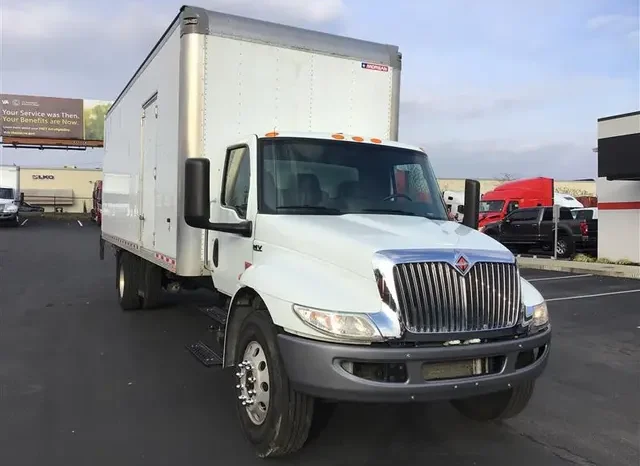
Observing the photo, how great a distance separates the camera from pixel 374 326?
3596mm

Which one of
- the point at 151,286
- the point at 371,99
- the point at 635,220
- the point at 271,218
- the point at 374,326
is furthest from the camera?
the point at 635,220

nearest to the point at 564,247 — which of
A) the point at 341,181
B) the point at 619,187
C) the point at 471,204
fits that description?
the point at 619,187

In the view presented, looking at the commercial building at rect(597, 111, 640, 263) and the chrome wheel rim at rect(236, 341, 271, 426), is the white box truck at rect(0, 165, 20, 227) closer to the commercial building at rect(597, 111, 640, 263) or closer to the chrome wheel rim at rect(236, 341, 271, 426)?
the commercial building at rect(597, 111, 640, 263)

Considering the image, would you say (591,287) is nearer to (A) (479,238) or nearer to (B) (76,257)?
(A) (479,238)

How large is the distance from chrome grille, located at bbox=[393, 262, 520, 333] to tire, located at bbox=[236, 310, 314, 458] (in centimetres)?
88

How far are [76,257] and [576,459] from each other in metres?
17.3

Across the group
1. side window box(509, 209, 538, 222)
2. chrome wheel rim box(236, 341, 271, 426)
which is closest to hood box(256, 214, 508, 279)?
chrome wheel rim box(236, 341, 271, 426)

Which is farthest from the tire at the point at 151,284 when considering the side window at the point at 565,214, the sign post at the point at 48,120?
the sign post at the point at 48,120

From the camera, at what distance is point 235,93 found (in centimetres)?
575

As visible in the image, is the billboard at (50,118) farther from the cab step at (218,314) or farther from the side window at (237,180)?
the side window at (237,180)

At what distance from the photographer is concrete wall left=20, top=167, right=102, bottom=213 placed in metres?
54.9

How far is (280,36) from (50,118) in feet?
148

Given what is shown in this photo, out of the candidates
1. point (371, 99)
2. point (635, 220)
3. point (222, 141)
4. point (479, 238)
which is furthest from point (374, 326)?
point (635, 220)

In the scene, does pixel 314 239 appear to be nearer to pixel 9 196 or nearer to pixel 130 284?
pixel 130 284
